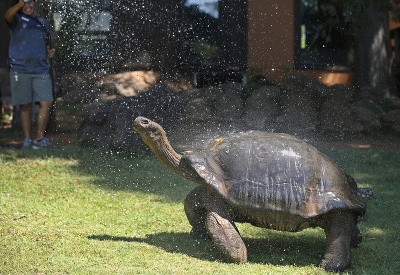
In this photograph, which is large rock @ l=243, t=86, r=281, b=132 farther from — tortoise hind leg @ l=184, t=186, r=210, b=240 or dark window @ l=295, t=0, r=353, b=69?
tortoise hind leg @ l=184, t=186, r=210, b=240

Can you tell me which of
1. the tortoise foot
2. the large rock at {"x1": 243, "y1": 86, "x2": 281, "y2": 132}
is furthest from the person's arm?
the tortoise foot

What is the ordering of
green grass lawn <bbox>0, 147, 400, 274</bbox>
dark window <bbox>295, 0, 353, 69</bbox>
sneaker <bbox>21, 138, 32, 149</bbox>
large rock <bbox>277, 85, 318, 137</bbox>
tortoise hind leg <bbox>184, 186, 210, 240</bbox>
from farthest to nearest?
dark window <bbox>295, 0, 353, 69</bbox> < large rock <bbox>277, 85, 318, 137</bbox> < sneaker <bbox>21, 138, 32, 149</bbox> < tortoise hind leg <bbox>184, 186, 210, 240</bbox> < green grass lawn <bbox>0, 147, 400, 274</bbox>

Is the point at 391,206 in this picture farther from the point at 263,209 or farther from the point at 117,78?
the point at 117,78

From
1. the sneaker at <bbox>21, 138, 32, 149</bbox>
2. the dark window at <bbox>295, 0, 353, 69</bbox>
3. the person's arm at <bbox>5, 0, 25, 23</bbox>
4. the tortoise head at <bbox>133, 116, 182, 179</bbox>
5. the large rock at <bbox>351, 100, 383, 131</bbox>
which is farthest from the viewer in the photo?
the dark window at <bbox>295, 0, 353, 69</bbox>

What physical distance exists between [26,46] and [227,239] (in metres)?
6.55

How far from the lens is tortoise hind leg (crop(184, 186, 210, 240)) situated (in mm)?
4902

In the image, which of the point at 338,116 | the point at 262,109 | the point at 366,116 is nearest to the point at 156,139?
the point at 262,109

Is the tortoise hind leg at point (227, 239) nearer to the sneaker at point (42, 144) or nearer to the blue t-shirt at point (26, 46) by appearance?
the sneaker at point (42, 144)

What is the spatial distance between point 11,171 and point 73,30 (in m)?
8.13

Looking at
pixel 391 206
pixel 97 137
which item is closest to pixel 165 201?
pixel 391 206

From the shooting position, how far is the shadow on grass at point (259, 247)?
4.55 metres

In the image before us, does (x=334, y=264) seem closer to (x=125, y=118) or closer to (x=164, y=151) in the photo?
(x=164, y=151)

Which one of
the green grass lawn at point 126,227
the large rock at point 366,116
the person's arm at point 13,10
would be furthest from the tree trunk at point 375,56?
the person's arm at point 13,10

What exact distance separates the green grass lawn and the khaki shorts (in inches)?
47.6
